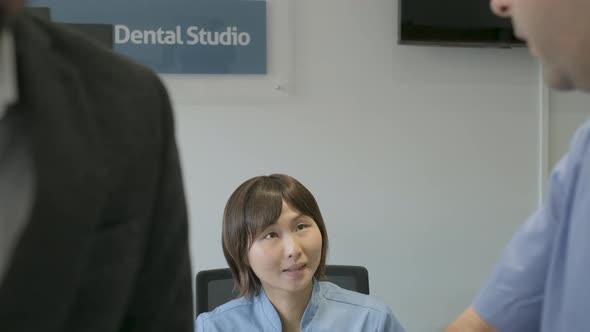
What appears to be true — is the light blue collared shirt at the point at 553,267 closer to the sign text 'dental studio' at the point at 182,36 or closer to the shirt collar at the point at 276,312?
the shirt collar at the point at 276,312

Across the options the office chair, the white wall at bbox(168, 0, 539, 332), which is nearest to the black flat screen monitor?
the white wall at bbox(168, 0, 539, 332)

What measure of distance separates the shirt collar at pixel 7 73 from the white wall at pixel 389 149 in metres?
2.18

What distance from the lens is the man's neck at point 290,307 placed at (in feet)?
6.36

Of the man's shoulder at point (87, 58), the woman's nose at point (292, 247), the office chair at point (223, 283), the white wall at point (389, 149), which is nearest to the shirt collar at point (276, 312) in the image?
the woman's nose at point (292, 247)

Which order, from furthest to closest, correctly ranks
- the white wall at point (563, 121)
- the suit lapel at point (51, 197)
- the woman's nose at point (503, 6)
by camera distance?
the white wall at point (563, 121) < the woman's nose at point (503, 6) < the suit lapel at point (51, 197)

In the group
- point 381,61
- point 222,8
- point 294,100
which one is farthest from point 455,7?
point 222,8

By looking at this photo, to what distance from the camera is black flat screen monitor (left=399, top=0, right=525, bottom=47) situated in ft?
9.66

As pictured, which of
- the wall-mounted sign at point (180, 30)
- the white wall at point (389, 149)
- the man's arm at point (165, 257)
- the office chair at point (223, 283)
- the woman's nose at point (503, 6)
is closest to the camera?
the man's arm at point (165, 257)

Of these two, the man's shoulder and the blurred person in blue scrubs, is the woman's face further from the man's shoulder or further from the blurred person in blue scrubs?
the man's shoulder

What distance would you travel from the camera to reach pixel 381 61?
3.02 m

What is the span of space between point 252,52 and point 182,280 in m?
2.09

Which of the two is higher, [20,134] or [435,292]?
[20,134]

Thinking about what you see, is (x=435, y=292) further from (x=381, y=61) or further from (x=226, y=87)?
(x=226, y=87)

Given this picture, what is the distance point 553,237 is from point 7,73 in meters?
0.89
